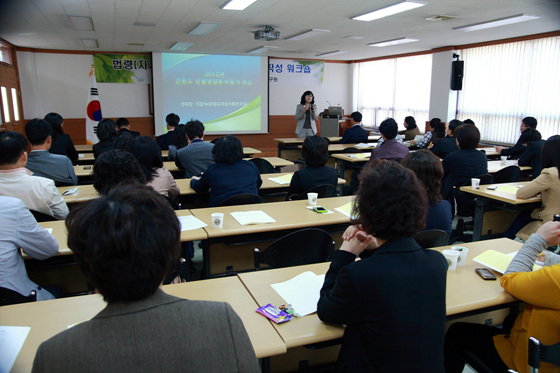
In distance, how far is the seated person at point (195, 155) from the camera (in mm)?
4785

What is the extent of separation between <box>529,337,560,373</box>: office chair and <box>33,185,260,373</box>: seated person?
1.26m

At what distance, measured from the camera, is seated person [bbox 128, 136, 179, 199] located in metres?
3.20

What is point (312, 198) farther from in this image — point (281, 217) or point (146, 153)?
point (146, 153)

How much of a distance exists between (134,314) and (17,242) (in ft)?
5.18

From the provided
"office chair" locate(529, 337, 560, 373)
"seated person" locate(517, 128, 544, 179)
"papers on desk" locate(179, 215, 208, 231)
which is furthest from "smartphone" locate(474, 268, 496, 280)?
"seated person" locate(517, 128, 544, 179)

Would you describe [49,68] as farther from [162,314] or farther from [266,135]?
[162,314]

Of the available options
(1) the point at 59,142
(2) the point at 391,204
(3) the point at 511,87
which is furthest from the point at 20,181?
(3) the point at 511,87

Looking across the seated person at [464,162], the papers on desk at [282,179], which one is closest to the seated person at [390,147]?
the seated person at [464,162]

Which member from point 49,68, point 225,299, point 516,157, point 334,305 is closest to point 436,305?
point 334,305

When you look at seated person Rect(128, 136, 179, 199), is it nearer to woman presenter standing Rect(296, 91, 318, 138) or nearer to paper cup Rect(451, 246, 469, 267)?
paper cup Rect(451, 246, 469, 267)

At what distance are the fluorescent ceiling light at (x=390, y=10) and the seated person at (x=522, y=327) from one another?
14.0 ft

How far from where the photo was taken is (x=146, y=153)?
322cm

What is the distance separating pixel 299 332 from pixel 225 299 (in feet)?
1.35

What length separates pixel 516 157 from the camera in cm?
627
